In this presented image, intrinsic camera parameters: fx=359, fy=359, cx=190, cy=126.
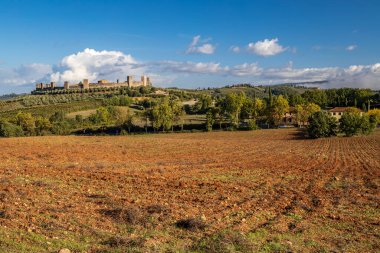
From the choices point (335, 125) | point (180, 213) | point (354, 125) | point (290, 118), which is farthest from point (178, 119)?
point (180, 213)

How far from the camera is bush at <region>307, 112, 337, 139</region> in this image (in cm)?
8269

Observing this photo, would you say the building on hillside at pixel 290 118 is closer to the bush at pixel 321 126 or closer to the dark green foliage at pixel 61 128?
the bush at pixel 321 126

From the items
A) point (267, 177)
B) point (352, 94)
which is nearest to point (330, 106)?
point (352, 94)

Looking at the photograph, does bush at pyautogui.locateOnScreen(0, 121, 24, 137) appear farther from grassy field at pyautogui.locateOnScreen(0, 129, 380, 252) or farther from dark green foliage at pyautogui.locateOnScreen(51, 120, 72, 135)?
grassy field at pyautogui.locateOnScreen(0, 129, 380, 252)

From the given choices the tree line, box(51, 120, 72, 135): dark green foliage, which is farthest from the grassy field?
box(51, 120, 72, 135): dark green foliage

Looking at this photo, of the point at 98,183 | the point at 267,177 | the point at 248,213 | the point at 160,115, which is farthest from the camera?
the point at 160,115

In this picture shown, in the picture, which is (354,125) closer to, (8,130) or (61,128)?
(61,128)

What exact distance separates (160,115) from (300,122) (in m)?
47.8

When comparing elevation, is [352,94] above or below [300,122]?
above

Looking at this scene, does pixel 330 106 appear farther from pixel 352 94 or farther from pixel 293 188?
pixel 293 188

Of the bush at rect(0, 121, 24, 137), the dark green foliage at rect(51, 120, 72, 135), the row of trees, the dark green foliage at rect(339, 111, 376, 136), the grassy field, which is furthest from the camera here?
the dark green foliage at rect(51, 120, 72, 135)

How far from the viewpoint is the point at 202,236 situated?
12773 mm

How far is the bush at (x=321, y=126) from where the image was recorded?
82.7m

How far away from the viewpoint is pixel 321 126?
8275 cm
